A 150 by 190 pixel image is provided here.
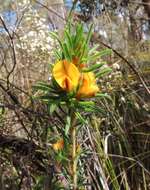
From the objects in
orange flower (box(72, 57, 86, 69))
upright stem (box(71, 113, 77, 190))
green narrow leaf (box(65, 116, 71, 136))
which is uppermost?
orange flower (box(72, 57, 86, 69))

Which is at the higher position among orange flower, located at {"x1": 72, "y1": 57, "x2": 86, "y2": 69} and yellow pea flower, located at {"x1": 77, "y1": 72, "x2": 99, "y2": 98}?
orange flower, located at {"x1": 72, "y1": 57, "x2": 86, "y2": 69}

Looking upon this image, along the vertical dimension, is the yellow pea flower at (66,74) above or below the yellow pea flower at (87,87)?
above

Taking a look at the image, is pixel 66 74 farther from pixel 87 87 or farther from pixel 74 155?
pixel 74 155

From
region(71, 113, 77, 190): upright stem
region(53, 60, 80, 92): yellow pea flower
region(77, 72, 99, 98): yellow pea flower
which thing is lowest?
region(71, 113, 77, 190): upright stem

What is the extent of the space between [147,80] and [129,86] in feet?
0.33

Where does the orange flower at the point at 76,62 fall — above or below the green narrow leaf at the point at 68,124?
above

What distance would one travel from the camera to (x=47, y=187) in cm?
98

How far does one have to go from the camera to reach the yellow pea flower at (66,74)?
747mm

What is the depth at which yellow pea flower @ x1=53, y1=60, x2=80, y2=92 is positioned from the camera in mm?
747

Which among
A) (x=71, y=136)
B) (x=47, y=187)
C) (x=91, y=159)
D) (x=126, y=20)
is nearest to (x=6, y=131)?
(x=91, y=159)

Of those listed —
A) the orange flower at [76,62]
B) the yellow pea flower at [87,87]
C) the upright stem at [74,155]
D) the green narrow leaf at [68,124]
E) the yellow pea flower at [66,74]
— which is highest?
the orange flower at [76,62]

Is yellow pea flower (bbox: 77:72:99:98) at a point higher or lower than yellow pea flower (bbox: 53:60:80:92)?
lower

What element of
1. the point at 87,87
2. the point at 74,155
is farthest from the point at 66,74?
the point at 74,155

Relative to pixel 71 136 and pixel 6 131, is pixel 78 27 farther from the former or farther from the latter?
pixel 6 131
